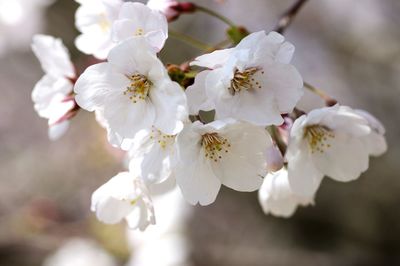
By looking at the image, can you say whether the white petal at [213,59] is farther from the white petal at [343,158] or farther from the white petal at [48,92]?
the white petal at [48,92]

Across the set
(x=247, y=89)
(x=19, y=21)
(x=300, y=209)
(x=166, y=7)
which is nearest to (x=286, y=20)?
(x=166, y=7)

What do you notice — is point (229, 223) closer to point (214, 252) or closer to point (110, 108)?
point (214, 252)

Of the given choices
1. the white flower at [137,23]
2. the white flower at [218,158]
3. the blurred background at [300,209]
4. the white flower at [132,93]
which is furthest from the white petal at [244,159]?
the blurred background at [300,209]

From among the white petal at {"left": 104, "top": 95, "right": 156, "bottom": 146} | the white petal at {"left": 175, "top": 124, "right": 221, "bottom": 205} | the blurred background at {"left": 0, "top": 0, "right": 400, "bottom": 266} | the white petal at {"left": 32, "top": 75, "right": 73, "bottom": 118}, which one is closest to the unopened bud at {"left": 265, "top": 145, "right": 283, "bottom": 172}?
the white petal at {"left": 175, "top": 124, "right": 221, "bottom": 205}

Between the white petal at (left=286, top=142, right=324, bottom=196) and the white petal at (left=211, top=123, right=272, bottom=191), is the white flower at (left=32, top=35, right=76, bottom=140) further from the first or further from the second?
the white petal at (left=286, top=142, right=324, bottom=196)

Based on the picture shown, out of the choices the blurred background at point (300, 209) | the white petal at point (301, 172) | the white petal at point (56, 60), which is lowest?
the blurred background at point (300, 209)

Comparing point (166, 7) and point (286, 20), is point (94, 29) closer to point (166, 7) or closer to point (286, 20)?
point (166, 7)

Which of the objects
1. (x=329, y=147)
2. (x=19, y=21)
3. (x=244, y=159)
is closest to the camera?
(x=244, y=159)

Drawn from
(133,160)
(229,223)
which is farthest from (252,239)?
(133,160)
